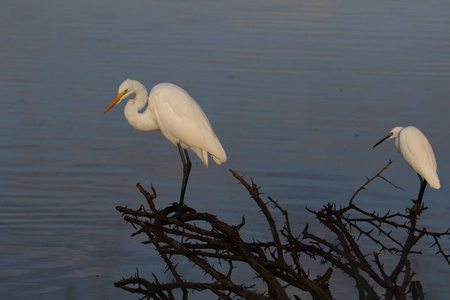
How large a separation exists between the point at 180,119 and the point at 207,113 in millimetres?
5277

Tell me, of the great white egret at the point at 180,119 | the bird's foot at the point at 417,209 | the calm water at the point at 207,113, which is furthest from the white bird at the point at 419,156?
the great white egret at the point at 180,119

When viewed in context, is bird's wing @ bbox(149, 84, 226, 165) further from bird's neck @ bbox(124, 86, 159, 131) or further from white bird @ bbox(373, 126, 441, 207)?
white bird @ bbox(373, 126, 441, 207)

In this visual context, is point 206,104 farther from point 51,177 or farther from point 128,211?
point 128,211

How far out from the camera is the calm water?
783 centimetres

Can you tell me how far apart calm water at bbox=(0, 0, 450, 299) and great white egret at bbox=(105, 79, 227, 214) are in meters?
1.15

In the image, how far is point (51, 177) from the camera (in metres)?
9.49

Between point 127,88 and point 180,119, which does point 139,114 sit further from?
point 180,119

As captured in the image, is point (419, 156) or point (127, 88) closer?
point (127, 88)

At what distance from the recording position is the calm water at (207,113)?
25.7 feet

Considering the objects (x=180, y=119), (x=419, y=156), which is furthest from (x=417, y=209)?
(x=180, y=119)

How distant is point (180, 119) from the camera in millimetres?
6762

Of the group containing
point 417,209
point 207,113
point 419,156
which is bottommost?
point 417,209

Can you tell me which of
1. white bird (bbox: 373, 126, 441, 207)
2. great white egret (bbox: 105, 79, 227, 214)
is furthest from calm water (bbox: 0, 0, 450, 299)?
great white egret (bbox: 105, 79, 227, 214)

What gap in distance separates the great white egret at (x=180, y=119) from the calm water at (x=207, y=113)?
1.15 m
